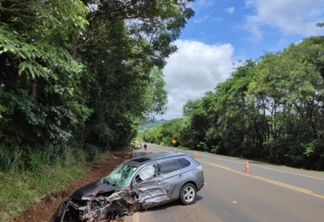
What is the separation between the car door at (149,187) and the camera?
8.86 m

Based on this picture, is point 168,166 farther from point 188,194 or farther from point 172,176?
point 188,194

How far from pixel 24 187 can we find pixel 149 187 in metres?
3.57

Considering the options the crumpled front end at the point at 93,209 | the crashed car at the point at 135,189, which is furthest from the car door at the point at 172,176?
the crumpled front end at the point at 93,209

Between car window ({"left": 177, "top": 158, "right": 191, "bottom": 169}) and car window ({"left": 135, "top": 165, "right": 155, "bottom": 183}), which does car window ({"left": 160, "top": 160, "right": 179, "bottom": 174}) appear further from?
car window ({"left": 135, "top": 165, "right": 155, "bottom": 183})

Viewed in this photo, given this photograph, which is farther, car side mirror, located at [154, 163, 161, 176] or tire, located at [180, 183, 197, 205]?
tire, located at [180, 183, 197, 205]

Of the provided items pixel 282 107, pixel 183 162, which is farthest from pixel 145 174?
pixel 282 107

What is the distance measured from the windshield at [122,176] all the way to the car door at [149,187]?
0.74 feet

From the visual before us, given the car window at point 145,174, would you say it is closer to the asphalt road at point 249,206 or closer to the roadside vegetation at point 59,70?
the asphalt road at point 249,206

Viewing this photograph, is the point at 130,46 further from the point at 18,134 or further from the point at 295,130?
the point at 295,130

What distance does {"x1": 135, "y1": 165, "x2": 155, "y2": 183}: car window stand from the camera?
9031 millimetres

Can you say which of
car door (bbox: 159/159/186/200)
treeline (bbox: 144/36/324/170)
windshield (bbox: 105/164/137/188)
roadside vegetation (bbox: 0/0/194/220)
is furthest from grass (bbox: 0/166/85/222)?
treeline (bbox: 144/36/324/170)

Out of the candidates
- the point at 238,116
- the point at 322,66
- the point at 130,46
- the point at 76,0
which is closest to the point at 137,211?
the point at 76,0

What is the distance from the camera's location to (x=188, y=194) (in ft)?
32.4

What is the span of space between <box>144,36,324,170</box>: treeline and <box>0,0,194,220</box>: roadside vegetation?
1313 centimetres
